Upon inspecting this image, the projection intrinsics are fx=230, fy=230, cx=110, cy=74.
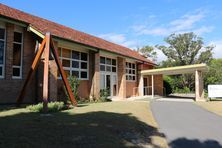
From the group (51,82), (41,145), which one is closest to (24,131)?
(41,145)

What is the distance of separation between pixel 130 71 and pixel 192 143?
19.6 m

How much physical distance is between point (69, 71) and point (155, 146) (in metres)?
12.0

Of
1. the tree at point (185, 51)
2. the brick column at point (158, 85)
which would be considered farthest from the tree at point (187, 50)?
the brick column at point (158, 85)

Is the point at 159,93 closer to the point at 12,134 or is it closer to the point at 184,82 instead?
the point at 184,82

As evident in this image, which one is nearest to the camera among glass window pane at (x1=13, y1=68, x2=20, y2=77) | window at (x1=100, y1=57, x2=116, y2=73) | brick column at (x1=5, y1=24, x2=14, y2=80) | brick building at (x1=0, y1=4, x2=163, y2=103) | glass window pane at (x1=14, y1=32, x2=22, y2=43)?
brick column at (x1=5, y1=24, x2=14, y2=80)

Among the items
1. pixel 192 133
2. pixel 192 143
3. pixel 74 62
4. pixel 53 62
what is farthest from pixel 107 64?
pixel 192 143

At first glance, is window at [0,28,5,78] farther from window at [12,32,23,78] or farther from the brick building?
window at [12,32,23,78]

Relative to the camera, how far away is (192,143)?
649cm

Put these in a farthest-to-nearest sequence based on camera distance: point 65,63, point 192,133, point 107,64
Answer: point 107,64
point 65,63
point 192,133

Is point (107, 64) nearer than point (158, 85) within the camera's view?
Yes

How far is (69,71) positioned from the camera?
17234 millimetres

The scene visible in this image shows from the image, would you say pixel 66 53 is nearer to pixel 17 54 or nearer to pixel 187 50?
pixel 17 54

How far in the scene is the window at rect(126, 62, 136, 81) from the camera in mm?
25263

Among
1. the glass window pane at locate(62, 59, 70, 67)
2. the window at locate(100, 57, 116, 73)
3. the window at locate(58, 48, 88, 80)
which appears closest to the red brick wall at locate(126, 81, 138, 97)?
the window at locate(100, 57, 116, 73)
